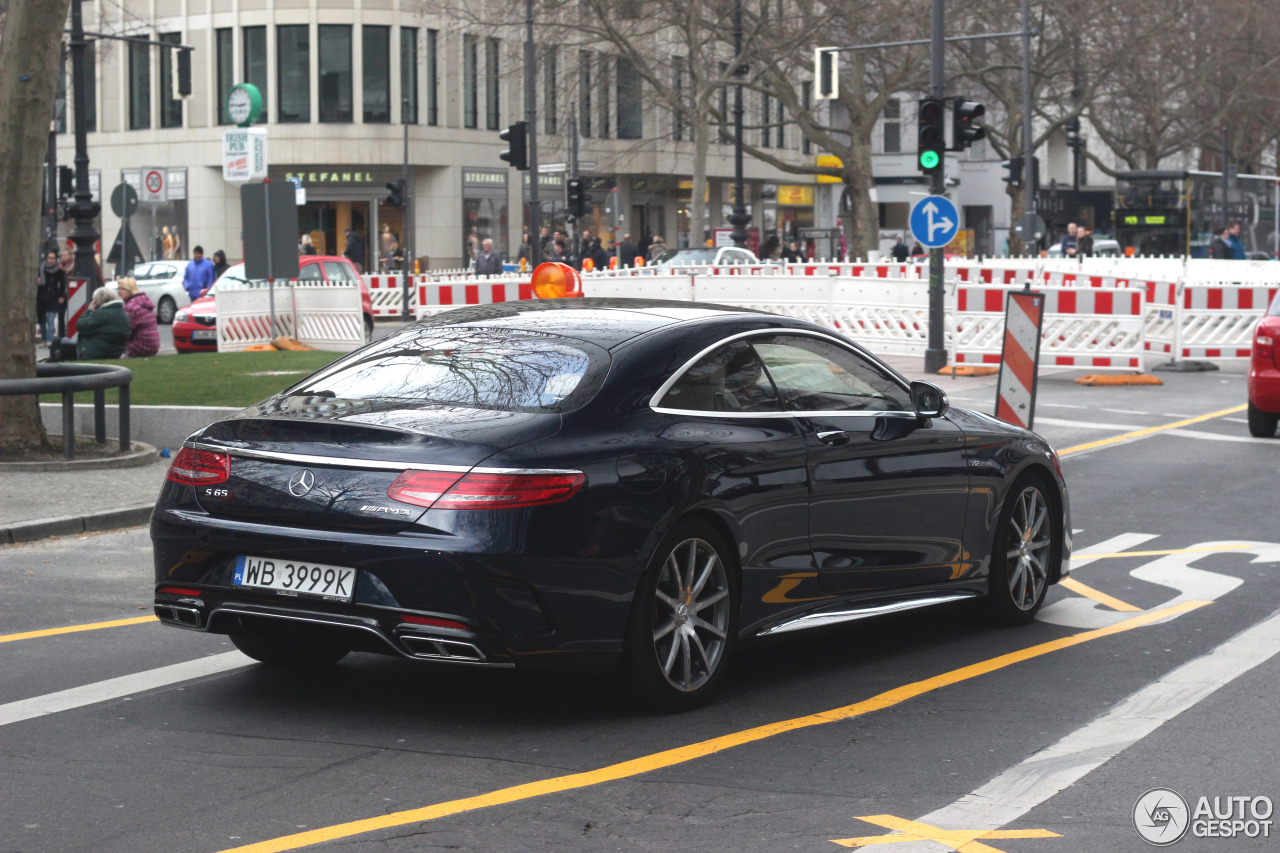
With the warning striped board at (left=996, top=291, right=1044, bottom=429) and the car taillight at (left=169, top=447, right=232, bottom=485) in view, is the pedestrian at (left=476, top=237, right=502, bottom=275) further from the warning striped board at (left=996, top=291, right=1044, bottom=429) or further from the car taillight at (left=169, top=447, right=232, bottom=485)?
the car taillight at (left=169, top=447, right=232, bottom=485)

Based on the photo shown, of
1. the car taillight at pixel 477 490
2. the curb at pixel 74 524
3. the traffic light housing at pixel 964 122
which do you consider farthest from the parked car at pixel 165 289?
the car taillight at pixel 477 490

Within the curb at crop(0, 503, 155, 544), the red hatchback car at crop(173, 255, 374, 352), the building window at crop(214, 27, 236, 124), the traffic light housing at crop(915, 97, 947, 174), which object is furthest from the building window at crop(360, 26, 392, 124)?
the curb at crop(0, 503, 155, 544)

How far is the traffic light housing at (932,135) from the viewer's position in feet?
72.1

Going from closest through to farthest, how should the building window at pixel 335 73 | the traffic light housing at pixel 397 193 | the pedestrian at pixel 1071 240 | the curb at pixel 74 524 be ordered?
the curb at pixel 74 524 < the pedestrian at pixel 1071 240 < the traffic light housing at pixel 397 193 < the building window at pixel 335 73

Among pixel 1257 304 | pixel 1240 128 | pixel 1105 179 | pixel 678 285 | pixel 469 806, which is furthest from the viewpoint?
pixel 1105 179

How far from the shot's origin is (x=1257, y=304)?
25.0m

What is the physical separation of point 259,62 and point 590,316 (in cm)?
5242

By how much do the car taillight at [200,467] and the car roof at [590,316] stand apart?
1171 mm

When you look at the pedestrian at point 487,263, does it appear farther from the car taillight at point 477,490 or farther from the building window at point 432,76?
the car taillight at point 477,490

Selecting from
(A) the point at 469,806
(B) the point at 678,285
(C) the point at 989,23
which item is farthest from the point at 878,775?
(C) the point at 989,23

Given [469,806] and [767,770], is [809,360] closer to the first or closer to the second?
[767,770]

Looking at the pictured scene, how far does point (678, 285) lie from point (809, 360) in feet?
76.3

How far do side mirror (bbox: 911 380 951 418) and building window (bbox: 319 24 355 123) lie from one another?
169 ft

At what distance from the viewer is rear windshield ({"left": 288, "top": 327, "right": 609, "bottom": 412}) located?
20.1 ft
